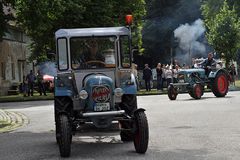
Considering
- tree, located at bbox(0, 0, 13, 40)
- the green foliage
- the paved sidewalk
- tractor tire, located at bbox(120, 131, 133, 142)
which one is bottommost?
tractor tire, located at bbox(120, 131, 133, 142)

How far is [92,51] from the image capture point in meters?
11.8

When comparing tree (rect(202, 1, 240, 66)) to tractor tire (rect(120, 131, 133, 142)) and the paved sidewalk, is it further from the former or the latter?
tractor tire (rect(120, 131, 133, 142))

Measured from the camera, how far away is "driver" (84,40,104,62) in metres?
11.8

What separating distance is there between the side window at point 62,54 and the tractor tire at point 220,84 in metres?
14.7

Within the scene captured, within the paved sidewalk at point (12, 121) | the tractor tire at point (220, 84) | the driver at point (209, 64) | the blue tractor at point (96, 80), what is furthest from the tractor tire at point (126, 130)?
the driver at point (209, 64)

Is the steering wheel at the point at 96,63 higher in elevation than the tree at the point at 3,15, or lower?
lower

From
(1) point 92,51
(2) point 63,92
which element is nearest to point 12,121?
(2) point 63,92

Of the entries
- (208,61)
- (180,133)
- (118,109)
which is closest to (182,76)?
(208,61)

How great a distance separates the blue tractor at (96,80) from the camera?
10727 mm

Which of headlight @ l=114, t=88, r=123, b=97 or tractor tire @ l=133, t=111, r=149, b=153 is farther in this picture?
Result: headlight @ l=114, t=88, r=123, b=97

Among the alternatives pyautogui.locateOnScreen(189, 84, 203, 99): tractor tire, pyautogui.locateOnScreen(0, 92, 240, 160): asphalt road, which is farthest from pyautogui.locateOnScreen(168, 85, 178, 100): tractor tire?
pyautogui.locateOnScreen(0, 92, 240, 160): asphalt road

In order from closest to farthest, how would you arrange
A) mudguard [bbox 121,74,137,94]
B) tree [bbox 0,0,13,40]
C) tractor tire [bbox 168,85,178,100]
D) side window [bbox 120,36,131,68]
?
1. mudguard [bbox 121,74,137,94]
2. side window [bbox 120,36,131,68]
3. tree [bbox 0,0,13,40]
4. tractor tire [bbox 168,85,178,100]

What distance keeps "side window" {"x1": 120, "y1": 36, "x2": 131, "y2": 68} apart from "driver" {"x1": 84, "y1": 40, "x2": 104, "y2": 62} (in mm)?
425

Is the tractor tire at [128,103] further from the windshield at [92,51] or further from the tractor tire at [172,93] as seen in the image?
the tractor tire at [172,93]
